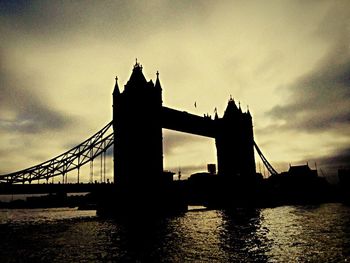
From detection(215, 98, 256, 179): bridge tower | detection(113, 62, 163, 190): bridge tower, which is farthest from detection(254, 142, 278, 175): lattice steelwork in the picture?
detection(113, 62, 163, 190): bridge tower

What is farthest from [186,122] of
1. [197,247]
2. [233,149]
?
[197,247]

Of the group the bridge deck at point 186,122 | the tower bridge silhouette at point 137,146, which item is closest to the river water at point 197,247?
the tower bridge silhouette at point 137,146

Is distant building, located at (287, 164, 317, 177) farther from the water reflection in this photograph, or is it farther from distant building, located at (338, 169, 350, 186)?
the water reflection

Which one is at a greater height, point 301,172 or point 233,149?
point 233,149

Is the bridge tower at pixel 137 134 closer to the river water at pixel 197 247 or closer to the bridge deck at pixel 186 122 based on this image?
the bridge deck at pixel 186 122

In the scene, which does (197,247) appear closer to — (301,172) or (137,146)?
(137,146)

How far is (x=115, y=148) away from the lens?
214 feet

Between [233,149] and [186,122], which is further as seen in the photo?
[233,149]

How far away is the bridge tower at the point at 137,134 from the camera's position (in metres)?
61.3

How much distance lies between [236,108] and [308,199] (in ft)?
117

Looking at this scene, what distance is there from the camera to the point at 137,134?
213 ft

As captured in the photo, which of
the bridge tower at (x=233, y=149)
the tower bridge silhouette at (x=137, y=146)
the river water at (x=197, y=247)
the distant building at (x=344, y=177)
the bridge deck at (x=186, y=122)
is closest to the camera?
the river water at (x=197, y=247)

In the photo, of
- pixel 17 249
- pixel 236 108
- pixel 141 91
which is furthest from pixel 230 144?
pixel 17 249

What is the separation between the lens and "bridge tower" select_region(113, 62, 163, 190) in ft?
201
